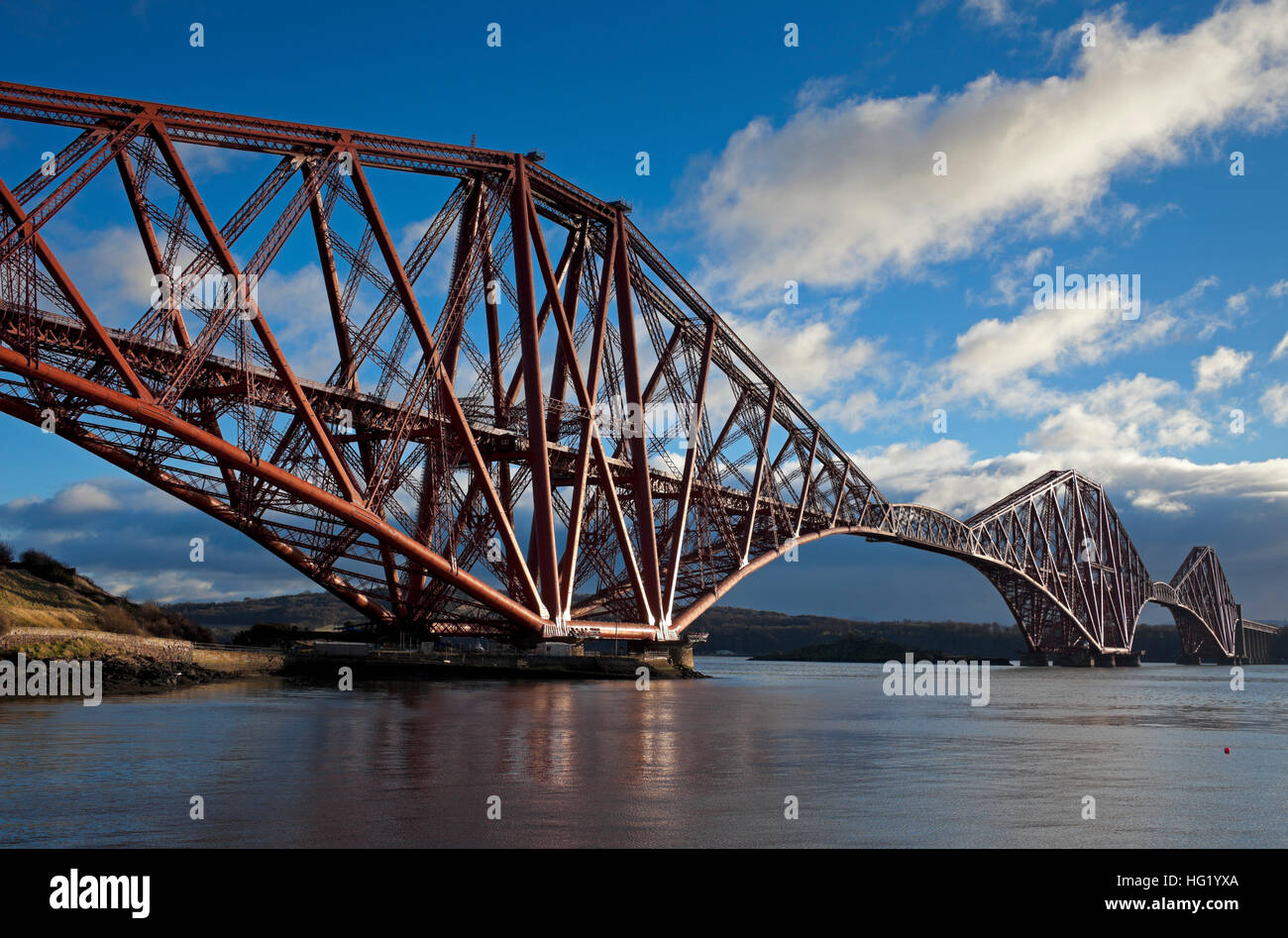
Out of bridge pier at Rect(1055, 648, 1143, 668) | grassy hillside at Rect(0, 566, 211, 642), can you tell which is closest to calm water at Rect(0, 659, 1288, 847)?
grassy hillside at Rect(0, 566, 211, 642)

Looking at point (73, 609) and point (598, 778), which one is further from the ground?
point (73, 609)

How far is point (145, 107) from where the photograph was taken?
3900cm

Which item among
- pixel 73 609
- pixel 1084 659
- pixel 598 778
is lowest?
pixel 1084 659

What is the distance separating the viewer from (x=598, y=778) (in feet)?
62.7

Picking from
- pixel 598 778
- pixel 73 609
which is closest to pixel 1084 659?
pixel 73 609

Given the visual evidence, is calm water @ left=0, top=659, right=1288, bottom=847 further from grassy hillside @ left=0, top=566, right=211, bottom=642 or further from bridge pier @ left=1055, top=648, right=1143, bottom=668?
bridge pier @ left=1055, top=648, right=1143, bottom=668

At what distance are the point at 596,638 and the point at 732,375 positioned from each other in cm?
3380

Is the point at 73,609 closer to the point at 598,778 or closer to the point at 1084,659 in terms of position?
the point at 598,778
